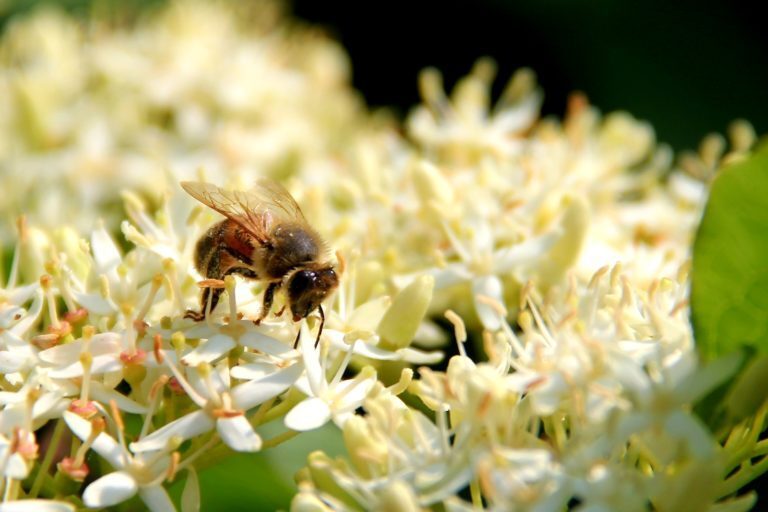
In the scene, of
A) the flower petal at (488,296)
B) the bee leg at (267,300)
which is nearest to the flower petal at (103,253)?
the bee leg at (267,300)

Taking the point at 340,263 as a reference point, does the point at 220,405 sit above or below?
below

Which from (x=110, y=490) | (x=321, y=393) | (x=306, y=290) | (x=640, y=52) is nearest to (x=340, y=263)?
(x=306, y=290)

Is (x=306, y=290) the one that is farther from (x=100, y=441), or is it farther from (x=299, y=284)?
(x=100, y=441)

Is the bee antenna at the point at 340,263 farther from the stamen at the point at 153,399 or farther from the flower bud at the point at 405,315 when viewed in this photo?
the stamen at the point at 153,399

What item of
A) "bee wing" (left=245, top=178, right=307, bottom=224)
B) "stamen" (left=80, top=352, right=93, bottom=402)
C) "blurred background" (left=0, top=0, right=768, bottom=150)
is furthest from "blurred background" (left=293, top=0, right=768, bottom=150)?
"stamen" (left=80, top=352, right=93, bottom=402)

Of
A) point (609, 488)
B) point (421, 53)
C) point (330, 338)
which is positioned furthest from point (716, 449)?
point (421, 53)

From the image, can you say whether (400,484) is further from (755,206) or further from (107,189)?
(107,189)
